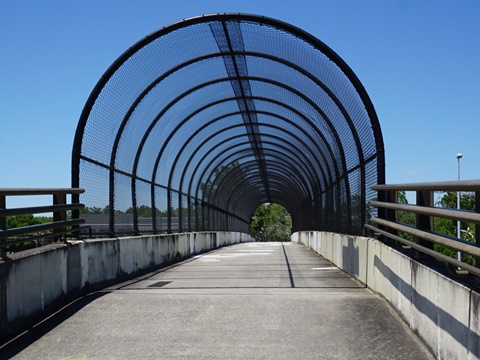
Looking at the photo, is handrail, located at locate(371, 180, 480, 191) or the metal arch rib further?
the metal arch rib

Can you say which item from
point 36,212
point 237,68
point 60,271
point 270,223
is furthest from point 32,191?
point 270,223

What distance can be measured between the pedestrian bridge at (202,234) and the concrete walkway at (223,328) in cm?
3

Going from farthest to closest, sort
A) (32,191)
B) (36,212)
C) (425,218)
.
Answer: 1. (36,212)
2. (32,191)
3. (425,218)

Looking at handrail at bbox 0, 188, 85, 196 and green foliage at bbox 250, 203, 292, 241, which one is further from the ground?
handrail at bbox 0, 188, 85, 196

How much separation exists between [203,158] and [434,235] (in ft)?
61.5

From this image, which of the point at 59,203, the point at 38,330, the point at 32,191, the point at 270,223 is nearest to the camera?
the point at 38,330

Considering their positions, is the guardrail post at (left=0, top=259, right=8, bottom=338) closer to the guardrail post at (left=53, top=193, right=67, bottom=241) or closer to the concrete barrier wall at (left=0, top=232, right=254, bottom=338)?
the concrete barrier wall at (left=0, top=232, right=254, bottom=338)

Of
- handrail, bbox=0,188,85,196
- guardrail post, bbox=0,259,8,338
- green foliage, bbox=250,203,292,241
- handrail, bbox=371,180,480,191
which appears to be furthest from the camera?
green foliage, bbox=250,203,292,241

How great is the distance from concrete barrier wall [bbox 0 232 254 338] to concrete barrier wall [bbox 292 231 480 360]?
398 cm

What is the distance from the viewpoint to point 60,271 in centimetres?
779

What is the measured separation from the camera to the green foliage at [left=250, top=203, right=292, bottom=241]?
132750 mm

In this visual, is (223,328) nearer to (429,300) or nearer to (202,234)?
(429,300)

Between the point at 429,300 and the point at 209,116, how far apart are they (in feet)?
48.3

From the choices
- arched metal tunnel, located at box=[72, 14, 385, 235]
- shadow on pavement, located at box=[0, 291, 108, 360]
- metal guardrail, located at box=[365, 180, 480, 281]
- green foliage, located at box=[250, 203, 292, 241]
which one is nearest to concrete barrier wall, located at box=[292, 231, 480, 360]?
metal guardrail, located at box=[365, 180, 480, 281]
